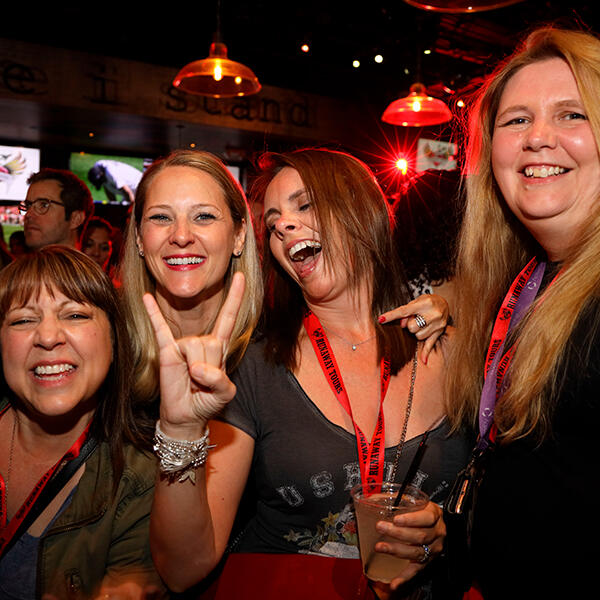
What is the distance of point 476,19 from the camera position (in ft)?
22.1

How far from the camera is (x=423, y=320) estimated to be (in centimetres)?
196

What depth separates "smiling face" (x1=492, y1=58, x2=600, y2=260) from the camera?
1.50 meters

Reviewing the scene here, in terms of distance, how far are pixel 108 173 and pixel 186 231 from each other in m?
8.98

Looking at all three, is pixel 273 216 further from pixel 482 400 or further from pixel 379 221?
pixel 482 400

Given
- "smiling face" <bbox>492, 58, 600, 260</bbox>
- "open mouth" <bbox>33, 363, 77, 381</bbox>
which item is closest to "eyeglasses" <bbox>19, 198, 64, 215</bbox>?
"open mouth" <bbox>33, 363, 77, 381</bbox>

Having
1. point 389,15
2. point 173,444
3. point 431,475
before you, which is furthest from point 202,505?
point 389,15

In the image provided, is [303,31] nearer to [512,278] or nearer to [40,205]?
[40,205]

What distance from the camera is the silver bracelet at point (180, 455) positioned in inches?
55.1

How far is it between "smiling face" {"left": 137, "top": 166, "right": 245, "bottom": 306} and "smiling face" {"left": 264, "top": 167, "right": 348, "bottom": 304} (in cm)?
25

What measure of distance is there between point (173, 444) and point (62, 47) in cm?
755

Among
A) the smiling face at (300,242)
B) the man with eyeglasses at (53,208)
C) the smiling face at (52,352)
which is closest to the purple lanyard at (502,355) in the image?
the smiling face at (300,242)

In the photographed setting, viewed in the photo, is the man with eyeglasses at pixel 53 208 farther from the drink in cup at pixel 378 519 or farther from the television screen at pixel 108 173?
the television screen at pixel 108 173

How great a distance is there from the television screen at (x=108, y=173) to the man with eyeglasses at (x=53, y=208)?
19.6ft

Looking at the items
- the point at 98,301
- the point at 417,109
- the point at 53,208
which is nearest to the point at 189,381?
the point at 98,301
